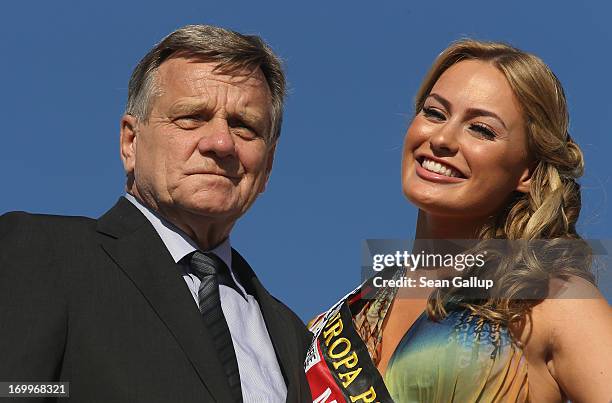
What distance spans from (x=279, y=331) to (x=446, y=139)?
71.7 inches

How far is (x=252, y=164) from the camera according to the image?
705 cm

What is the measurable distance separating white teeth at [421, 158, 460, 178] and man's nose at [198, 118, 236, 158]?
1572 mm

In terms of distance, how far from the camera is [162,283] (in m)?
6.43

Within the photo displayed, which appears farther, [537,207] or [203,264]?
[537,207]

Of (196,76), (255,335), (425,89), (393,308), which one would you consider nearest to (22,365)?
(255,335)

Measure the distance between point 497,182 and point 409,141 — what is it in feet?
2.56

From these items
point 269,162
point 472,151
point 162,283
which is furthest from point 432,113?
point 162,283

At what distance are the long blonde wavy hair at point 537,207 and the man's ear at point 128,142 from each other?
2.36 meters

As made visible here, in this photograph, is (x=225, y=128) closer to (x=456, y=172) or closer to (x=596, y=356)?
(x=456, y=172)

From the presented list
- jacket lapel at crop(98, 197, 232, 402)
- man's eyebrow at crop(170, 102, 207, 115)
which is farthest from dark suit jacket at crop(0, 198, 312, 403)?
man's eyebrow at crop(170, 102, 207, 115)

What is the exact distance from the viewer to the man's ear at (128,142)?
23.5 feet

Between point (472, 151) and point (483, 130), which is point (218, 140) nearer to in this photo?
point (472, 151)

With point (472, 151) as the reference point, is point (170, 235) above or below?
below

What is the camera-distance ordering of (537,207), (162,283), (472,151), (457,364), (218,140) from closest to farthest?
(162,283)
(218,140)
(457,364)
(472,151)
(537,207)
